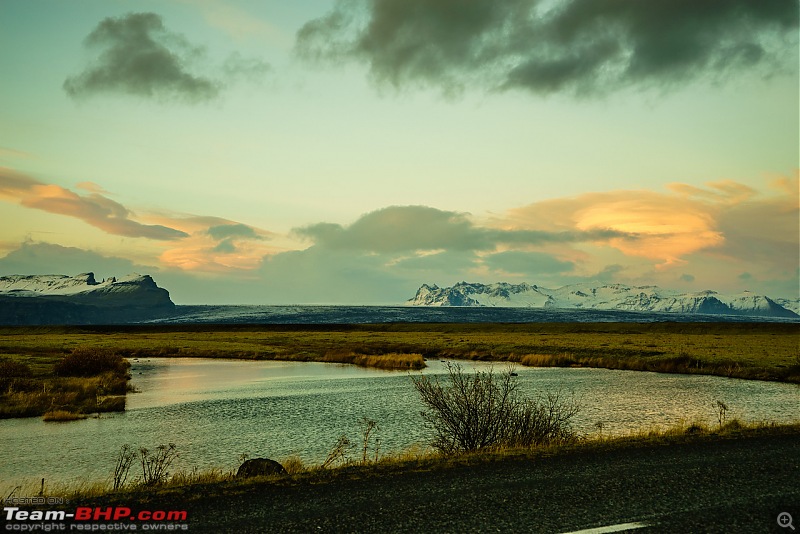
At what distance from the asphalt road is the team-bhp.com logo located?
39 cm

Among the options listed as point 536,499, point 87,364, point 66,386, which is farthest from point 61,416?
point 536,499

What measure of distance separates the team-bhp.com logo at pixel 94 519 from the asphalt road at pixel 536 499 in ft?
1.29

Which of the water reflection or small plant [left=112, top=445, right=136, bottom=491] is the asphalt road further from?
the water reflection

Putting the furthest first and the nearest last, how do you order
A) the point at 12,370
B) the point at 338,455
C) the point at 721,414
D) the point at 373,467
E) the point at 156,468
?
1. the point at 12,370
2. the point at 721,414
3. the point at 338,455
4. the point at 156,468
5. the point at 373,467

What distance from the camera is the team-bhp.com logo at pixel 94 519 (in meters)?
9.39

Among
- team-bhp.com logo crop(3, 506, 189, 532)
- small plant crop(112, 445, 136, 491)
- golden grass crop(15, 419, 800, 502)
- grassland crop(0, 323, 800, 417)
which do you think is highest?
team-bhp.com logo crop(3, 506, 189, 532)

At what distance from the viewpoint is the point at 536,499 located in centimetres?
1086

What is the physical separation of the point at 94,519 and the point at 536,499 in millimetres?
7725

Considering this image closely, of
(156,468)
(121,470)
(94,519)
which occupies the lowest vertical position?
(121,470)

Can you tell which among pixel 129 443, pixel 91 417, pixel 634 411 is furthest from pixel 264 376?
pixel 634 411

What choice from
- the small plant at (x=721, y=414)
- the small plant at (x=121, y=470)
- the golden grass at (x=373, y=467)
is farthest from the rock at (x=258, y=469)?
the small plant at (x=721, y=414)

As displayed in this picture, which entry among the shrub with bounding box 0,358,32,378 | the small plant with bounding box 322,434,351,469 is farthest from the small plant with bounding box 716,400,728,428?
the shrub with bounding box 0,358,32,378

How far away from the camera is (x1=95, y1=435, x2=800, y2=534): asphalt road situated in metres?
9.55

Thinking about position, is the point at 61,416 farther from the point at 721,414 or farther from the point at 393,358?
the point at 393,358
